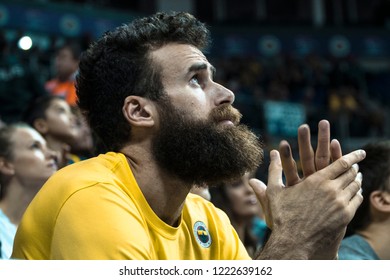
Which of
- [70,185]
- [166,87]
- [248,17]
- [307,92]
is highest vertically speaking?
[166,87]

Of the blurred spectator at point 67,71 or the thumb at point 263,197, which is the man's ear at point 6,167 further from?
the thumb at point 263,197

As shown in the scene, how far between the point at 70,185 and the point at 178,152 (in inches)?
19.2

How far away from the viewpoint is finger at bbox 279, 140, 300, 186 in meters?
2.18

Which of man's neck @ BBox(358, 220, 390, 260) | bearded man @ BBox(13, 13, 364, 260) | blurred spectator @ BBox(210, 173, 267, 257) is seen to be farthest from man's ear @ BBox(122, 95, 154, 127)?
blurred spectator @ BBox(210, 173, 267, 257)

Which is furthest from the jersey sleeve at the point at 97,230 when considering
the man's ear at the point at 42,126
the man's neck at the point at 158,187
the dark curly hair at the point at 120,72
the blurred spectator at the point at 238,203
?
the man's ear at the point at 42,126

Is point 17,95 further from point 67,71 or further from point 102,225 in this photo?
point 102,225

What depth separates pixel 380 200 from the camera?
329 centimetres

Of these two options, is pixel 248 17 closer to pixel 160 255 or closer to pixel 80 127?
pixel 80 127

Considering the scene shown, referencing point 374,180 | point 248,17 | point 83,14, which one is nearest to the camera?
point 374,180

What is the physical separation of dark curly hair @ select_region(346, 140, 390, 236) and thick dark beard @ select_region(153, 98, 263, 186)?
93 cm

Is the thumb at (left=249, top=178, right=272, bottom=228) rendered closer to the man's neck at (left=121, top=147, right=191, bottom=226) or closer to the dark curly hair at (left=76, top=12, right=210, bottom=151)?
the man's neck at (left=121, top=147, right=191, bottom=226)

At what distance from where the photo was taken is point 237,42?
16984 mm

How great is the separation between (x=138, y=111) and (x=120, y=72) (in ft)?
0.55

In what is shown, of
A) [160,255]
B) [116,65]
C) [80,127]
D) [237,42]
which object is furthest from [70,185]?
[237,42]
